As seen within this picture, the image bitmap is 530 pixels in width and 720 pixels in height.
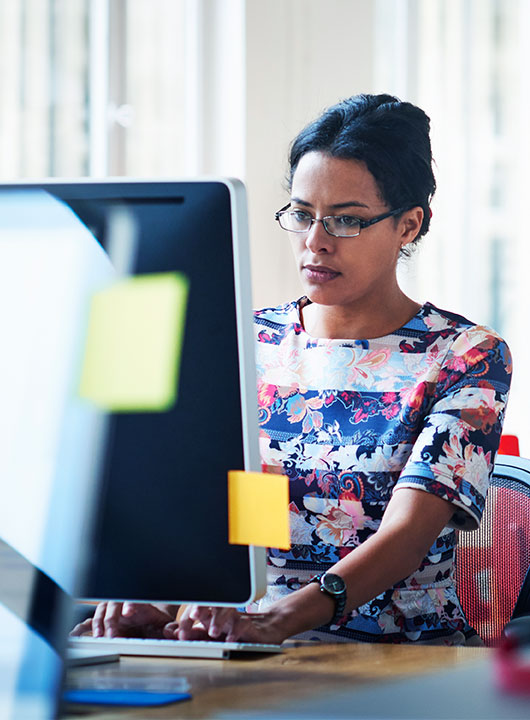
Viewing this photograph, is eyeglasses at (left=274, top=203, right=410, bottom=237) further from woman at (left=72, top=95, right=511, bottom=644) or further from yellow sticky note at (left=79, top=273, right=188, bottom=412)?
yellow sticky note at (left=79, top=273, right=188, bottom=412)

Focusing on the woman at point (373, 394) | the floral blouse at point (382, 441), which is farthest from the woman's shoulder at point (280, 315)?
the floral blouse at point (382, 441)

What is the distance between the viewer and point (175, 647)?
36.5 inches

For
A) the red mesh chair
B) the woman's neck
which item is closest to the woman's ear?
the woman's neck

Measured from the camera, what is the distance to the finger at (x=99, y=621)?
1.03 metres

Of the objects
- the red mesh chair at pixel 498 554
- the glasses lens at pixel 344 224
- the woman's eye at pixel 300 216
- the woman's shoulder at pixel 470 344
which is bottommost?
the red mesh chair at pixel 498 554

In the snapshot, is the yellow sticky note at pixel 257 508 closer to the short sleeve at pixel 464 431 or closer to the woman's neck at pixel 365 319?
the short sleeve at pixel 464 431

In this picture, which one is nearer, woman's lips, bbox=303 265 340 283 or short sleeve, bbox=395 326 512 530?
short sleeve, bbox=395 326 512 530

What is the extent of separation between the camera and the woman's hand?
946 millimetres

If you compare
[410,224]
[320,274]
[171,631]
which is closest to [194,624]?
[171,631]

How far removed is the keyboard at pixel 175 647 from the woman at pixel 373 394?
0.24 meters

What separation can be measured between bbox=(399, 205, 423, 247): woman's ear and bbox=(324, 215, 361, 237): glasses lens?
4.3 inches

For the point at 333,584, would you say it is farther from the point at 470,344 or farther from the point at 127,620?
the point at 470,344

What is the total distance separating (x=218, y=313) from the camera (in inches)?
31.7

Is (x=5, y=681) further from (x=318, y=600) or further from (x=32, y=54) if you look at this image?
(x=32, y=54)
